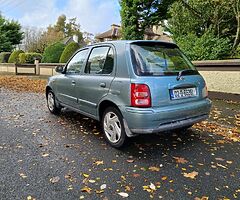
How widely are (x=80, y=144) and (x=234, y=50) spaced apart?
27.6 ft

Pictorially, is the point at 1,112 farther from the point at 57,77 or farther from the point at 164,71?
the point at 164,71

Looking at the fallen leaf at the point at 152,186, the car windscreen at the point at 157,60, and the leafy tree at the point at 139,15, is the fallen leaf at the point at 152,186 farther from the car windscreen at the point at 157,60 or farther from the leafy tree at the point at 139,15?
the leafy tree at the point at 139,15

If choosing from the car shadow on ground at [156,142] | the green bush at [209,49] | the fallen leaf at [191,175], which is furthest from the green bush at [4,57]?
the fallen leaf at [191,175]

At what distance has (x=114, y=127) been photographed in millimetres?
4184

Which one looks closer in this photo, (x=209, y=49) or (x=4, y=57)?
(x=209, y=49)

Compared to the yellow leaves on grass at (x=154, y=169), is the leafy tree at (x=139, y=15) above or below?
above

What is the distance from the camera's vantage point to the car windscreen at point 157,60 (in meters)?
3.83

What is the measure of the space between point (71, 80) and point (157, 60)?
2106 millimetres

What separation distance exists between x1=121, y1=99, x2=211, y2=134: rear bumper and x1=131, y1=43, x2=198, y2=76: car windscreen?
55 cm

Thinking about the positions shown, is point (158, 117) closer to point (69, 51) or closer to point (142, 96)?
point (142, 96)

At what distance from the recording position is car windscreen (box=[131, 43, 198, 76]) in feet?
12.6

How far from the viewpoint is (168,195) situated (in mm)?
2840

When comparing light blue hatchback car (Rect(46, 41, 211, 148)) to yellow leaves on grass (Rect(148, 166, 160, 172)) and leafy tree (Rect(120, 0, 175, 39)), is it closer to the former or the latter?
yellow leaves on grass (Rect(148, 166, 160, 172))

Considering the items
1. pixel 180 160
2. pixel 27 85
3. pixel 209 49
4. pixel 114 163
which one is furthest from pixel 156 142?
pixel 27 85
